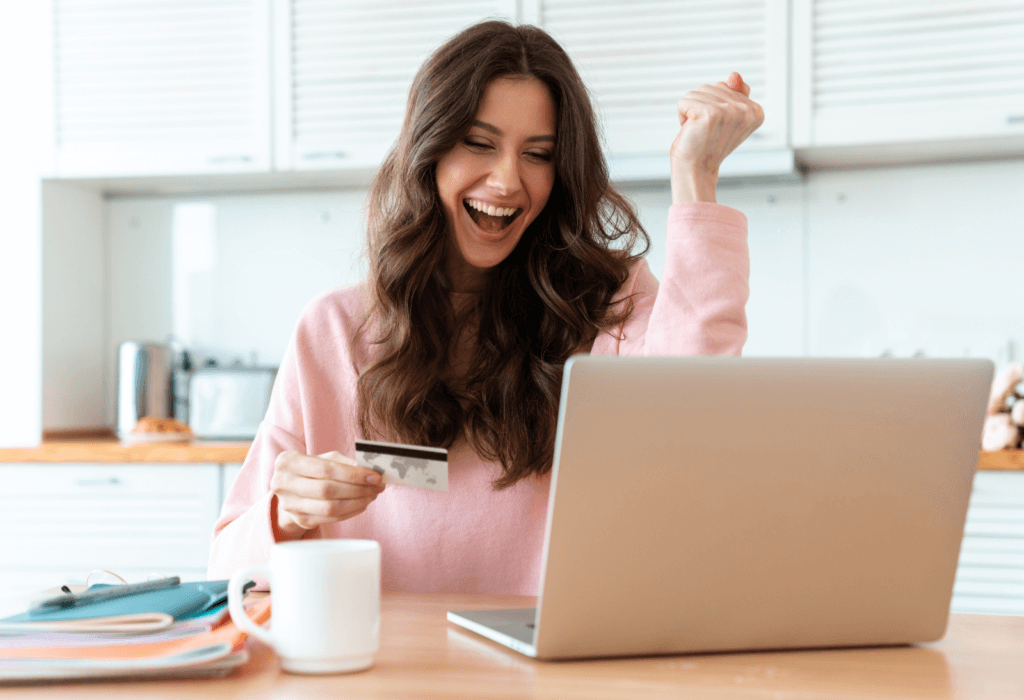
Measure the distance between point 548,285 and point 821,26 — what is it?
4.93ft

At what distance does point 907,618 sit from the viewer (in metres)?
0.77

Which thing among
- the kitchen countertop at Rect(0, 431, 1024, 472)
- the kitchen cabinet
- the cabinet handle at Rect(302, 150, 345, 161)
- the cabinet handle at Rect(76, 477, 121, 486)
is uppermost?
the kitchen cabinet

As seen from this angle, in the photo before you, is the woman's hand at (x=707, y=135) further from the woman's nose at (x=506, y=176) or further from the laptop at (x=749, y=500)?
the laptop at (x=749, y=500)

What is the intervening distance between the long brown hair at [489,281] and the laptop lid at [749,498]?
1.93 ft

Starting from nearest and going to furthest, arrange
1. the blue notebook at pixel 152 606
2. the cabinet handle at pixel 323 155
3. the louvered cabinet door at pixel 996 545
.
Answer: the blue notebook at pixel 152 606 < the louvered cabinet door at pixel 996 545 < the cabinet handle at pixel 323 155

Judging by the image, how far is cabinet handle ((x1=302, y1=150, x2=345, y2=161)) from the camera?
2.73 m

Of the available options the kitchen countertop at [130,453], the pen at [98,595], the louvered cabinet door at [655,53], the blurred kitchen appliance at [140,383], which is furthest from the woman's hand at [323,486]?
the blurred kitchen appliance at [140,383]

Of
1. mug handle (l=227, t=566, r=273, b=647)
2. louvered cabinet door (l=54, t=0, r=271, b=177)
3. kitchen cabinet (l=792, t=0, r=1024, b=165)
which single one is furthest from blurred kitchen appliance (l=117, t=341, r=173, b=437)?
mug handle (l=227, t=566, r=273, b=647)

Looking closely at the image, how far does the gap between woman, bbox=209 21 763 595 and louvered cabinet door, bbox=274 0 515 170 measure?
1.37 metres

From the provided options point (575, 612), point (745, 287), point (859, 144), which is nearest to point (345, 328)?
point (745, 287)

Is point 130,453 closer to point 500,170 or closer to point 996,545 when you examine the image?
point 500,170

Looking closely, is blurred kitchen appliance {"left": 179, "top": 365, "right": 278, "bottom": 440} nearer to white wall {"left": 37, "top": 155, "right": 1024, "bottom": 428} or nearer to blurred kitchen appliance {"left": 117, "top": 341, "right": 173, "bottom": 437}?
blurred kitchen appliance {"left": 117, "top": 341, "right": 173, "bottom": 437}

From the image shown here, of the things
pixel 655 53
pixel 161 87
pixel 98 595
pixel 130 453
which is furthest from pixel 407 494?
pixel 161 87

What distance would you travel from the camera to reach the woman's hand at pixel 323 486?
2.95 ft
